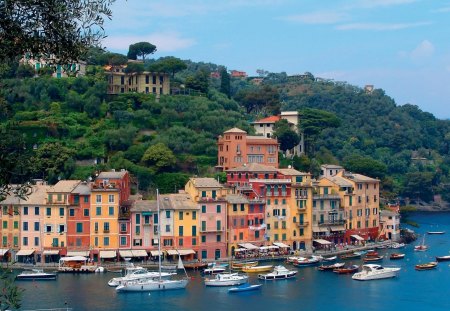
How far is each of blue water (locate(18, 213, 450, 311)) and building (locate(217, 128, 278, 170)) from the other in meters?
16.3

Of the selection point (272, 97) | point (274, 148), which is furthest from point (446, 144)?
point (274, 148)

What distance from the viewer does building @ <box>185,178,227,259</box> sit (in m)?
49.3

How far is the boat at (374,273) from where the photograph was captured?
45500mm

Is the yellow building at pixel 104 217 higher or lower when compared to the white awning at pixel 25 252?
higher

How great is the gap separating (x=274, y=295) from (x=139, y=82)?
127ft

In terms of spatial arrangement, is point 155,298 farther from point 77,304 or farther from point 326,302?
point 326,302

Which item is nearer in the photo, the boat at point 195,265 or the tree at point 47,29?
the tree at point 47,29

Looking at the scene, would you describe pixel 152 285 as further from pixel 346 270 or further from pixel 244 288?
pixel 346 270

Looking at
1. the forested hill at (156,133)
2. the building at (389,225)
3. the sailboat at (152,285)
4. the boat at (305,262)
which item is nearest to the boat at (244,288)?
the sailboat at (152,285)

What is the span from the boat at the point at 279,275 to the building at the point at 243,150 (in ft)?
55.4

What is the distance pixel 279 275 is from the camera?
44562 millimetres

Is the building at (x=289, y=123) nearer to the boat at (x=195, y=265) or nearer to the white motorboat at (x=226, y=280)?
the boat at (x=195, y=265)

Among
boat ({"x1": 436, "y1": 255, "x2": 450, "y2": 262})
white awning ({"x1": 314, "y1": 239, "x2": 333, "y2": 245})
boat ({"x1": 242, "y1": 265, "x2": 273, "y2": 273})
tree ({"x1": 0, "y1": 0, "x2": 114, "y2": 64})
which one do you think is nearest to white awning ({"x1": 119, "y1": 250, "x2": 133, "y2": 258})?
boat ({"x1": 242, "y1": 265, "x2": 273, "y2": 273})

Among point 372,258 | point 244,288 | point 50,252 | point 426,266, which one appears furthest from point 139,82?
point 244,288
